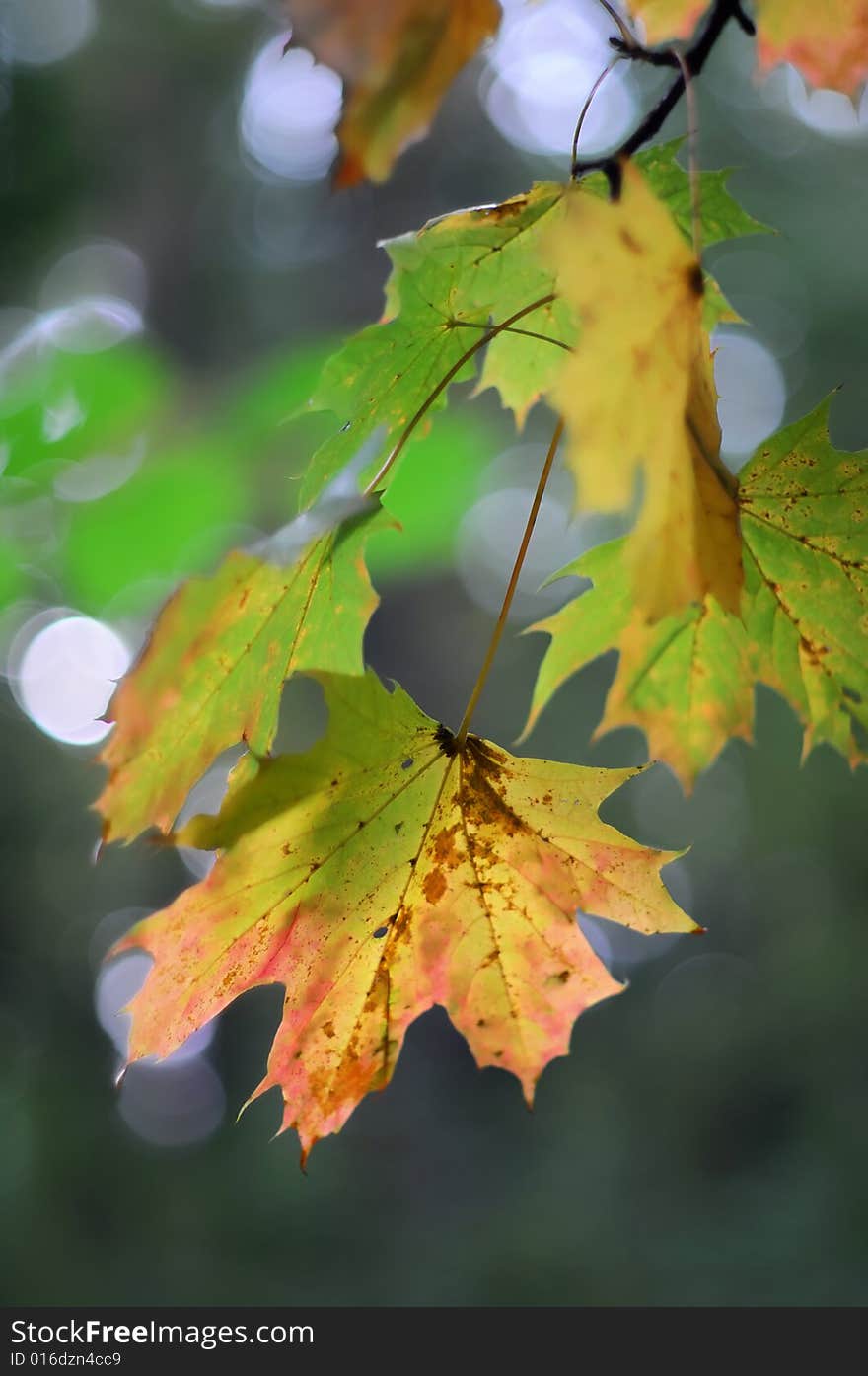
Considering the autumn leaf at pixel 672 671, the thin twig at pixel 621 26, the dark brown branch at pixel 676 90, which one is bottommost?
the autumn leaf at pixel 672 671

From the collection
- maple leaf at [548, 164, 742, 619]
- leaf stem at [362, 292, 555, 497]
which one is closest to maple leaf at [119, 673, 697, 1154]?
leaf stem at [362, 292, 555, 497]

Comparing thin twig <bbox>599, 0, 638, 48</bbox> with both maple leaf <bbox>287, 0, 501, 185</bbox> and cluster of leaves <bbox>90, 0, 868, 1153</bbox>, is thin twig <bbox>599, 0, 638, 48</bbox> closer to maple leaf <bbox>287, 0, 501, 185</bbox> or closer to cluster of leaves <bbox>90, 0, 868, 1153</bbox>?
cluster of leaves <bbox>90, 0, 868, 1153</bbox>

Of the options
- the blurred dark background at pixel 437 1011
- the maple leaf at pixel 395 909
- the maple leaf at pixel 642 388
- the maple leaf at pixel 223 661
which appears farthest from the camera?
the blurred dark background at pixel 437 1011

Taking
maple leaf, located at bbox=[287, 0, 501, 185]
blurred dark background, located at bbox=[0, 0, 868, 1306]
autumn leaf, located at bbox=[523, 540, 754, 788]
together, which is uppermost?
blurred dark background, located at bbox=[0, 0, 868, 1306]

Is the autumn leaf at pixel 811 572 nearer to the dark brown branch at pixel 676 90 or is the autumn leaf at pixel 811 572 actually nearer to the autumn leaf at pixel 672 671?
the autumn leaf at pixel 672 671

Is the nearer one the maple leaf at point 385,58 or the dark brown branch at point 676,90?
the maple leaf at point 385,58

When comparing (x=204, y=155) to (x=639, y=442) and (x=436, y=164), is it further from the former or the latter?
(x=639, y=442)

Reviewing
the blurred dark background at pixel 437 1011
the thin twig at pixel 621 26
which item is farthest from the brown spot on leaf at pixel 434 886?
the blurred dark background at pixel 437 1011

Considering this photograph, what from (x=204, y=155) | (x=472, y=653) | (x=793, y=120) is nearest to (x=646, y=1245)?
(x=472, y=653)
